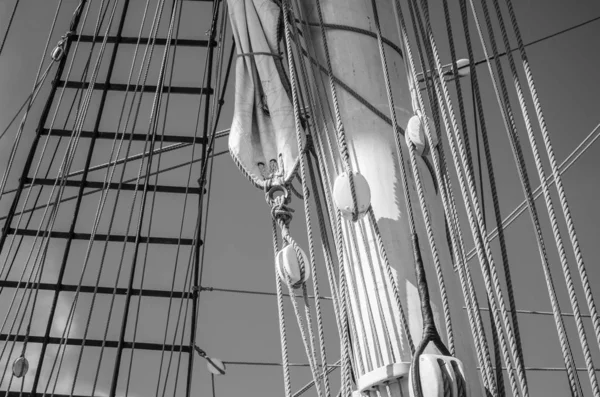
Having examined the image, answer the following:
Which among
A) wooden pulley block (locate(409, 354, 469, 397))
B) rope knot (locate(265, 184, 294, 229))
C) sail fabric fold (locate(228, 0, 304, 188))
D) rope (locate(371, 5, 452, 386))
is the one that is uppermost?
sail fabric fold (locate(228, 0, 304, 188))

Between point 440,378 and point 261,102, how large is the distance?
1457mm

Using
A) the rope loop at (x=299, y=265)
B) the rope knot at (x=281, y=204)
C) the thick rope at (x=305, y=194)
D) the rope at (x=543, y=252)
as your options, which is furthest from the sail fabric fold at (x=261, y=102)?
the rope at (x=543, y=252)

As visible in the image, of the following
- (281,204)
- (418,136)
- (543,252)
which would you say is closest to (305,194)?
(281,204)

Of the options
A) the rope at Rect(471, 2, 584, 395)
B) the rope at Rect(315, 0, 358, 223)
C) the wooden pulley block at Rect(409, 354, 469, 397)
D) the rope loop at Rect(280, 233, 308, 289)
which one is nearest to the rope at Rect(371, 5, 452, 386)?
the wooden pulley block at Rect(409, 354, 469, 397)

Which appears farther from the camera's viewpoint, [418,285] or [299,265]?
[299,265]

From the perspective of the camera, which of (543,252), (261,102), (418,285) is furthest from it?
(261,102)

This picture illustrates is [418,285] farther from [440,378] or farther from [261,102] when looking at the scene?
[261,102]

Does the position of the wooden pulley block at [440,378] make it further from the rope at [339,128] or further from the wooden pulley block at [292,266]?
the wooden pulley block at [292,266]

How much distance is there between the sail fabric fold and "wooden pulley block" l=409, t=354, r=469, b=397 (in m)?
1.03

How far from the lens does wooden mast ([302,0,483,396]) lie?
2072 mm

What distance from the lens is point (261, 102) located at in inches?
114

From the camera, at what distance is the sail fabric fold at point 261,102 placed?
8.84 feet

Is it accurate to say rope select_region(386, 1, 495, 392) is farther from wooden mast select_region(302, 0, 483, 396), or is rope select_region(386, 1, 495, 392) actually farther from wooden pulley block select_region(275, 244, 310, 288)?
wooden pulley block select_region(275, 244, 310, 288)

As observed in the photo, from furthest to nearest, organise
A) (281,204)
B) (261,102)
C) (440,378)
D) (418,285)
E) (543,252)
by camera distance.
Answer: (261,102), (281,204), (543,252), (418,285), (440,378)
